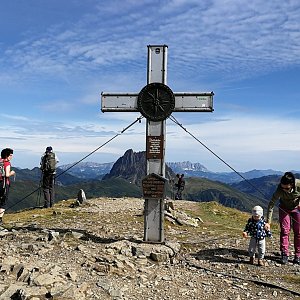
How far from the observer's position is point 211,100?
12.4 metres

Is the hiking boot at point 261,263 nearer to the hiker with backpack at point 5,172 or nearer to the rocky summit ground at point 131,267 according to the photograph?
the rocky summit ground at point 131,267

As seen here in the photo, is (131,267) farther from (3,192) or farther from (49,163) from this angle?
(49,163)

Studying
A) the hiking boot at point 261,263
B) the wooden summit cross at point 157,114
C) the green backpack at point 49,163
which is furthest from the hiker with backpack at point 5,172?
the hiking boot at point 261,263

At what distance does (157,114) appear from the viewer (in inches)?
488

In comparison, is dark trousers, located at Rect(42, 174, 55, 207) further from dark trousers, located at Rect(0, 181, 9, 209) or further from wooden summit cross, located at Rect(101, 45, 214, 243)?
wooden summit cross, located at Rect(101, 45, 214, 243)

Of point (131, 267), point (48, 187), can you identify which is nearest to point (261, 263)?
point (131, 267)

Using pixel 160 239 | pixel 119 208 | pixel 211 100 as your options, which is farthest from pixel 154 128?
pixel 119 208

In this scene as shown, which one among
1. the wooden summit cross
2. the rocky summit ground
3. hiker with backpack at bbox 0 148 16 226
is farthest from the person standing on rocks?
hiker with backpack at bbox 0 148 16 226

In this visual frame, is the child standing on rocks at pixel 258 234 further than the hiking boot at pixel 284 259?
No

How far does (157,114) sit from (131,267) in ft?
16.3

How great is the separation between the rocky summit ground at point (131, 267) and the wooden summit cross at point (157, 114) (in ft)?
3.26

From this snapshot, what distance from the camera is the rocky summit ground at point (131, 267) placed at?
332 inches

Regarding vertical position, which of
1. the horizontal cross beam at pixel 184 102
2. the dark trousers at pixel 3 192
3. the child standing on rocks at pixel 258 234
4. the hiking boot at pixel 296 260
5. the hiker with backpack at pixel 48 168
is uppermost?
the horizontal cross beam at pixel 184 102

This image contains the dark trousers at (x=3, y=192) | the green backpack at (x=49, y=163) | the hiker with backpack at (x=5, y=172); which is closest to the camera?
the hiker with backpack at (x=5, y=172)
